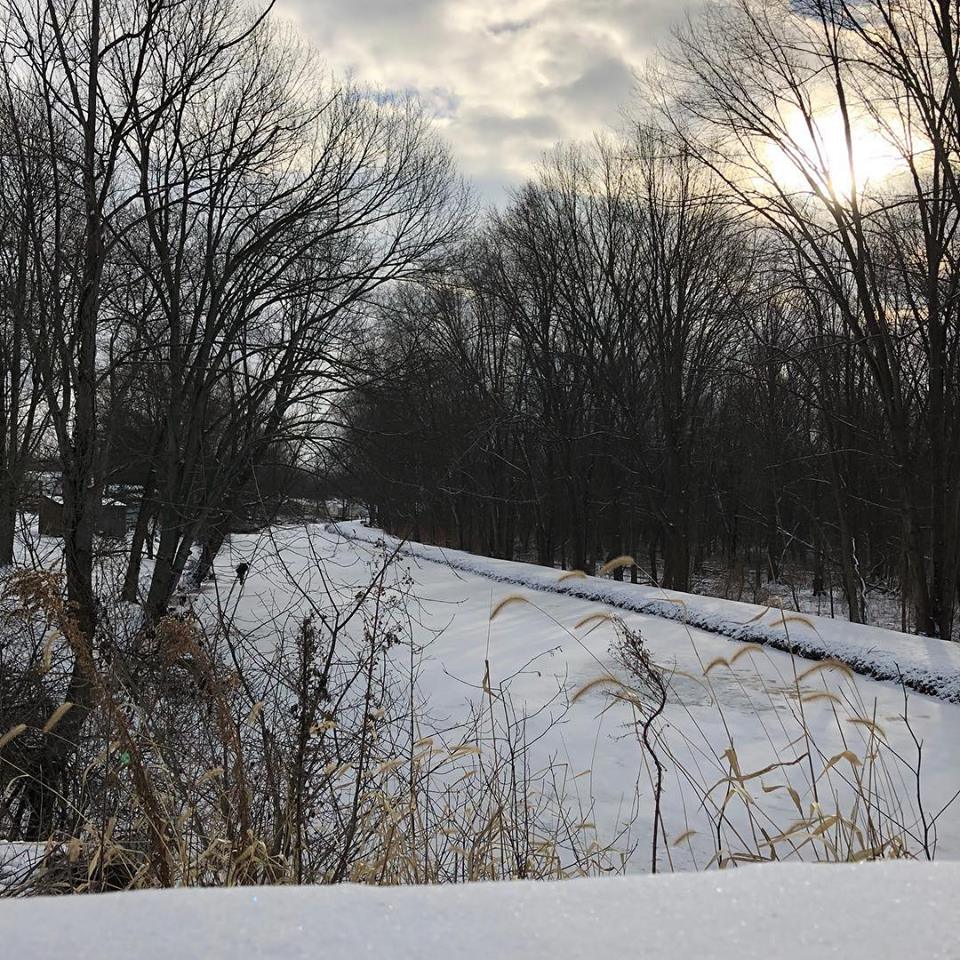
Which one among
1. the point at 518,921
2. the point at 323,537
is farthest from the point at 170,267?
the point at 518,921

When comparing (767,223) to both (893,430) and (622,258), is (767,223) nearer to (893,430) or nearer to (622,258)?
(893,430)

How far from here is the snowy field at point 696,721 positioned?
142 inches

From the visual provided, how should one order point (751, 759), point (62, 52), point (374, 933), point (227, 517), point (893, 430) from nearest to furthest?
point (374, 933) < point (751, 759) < point (62, 52) < point (227, 517) < point (893, 430)

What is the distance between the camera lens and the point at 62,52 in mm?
6391

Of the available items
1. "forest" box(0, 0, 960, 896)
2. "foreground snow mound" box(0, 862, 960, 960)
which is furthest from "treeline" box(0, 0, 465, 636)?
"foreground snow mound" box(0, 862, 960, 960)

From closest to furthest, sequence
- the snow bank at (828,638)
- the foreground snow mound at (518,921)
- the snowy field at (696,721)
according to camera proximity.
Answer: the foreground snow mound at (518,921), the snowy field at (696,721), the snow bank at (828,638)

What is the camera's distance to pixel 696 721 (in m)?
5.82

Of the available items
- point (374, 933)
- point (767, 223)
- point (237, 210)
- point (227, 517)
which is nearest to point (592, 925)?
point (374, 933)

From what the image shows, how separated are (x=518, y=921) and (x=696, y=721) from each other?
17.5 feet

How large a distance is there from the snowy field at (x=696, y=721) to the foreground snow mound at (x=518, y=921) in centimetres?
105

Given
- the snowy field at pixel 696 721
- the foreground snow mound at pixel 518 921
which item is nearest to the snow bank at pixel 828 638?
the snowy field at pixel 696 721

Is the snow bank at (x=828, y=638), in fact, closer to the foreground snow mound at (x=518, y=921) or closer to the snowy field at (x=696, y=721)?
the snowy field at (x=696, y=721)

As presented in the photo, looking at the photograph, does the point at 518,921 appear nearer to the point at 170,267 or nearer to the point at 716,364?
the point at 170,267

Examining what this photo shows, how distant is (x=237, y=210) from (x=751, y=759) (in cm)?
774
